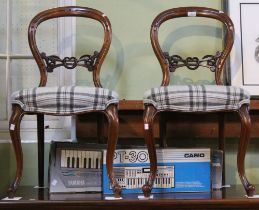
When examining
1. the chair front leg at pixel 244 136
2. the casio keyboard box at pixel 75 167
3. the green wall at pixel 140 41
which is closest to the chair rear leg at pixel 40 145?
the casio keyboard box at pixel 75 167

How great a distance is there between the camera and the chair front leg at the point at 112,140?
1.57 metres

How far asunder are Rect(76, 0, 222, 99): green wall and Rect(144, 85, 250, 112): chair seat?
0.58 metres

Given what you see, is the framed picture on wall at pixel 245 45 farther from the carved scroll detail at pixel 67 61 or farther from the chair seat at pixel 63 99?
the chair seat at pixel 63 99

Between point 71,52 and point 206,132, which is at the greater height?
point 71,52

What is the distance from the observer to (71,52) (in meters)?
2.15

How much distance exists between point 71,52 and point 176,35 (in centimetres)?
56

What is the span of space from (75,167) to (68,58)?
20.0 inches

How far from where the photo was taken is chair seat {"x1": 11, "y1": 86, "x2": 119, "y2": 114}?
5.02 feet

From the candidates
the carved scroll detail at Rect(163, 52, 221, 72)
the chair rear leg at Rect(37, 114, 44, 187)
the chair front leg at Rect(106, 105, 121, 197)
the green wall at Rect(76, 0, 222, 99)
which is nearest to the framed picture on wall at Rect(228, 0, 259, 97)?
the green wall at Rect(76, 0, 222, 99)

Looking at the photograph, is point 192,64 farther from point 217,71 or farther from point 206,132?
point 206,132

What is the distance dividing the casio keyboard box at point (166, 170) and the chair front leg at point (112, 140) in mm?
106
